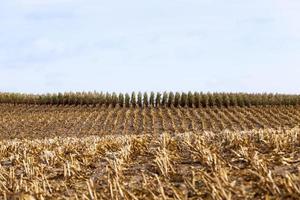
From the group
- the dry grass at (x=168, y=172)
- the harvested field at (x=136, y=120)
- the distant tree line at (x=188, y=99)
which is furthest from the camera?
the distant tree line at (x=188, y=99)

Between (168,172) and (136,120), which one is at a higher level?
(168,172)

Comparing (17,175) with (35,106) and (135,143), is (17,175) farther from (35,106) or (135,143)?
(35,106)

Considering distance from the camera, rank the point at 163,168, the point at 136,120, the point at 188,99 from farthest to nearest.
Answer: the point at 188,99, the point at 136,120, the point at 163,168

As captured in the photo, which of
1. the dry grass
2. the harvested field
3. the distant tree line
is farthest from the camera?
the distant tree line

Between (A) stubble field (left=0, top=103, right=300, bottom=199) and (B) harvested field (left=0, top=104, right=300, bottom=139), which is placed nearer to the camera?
(A) stubble field (left=0, top=103, right=300, bottom=199)

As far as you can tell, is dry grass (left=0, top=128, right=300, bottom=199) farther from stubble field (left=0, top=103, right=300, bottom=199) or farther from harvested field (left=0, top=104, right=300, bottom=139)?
harvested field (left=0, top=104, right=300, bottom=139)

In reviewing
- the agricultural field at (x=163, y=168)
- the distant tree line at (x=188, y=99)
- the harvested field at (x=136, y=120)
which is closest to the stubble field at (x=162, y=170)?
the agricultural field at (x=163, y=168)

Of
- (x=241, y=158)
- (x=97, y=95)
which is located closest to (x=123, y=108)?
(x=97, y=95)

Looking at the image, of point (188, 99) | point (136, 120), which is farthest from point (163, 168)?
point (188, 99)

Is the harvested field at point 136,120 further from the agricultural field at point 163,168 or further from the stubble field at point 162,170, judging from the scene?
the stubble field at point 162,170

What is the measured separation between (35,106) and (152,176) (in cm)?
5703

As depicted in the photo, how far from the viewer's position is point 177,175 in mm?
7344

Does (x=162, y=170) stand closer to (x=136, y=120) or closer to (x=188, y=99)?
(x=136, y=120)

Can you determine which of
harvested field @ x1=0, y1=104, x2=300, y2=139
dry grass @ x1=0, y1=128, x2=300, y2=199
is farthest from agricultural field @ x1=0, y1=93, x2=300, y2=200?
harvested field @ x1=0, y1=104, x2=300, y2=139
